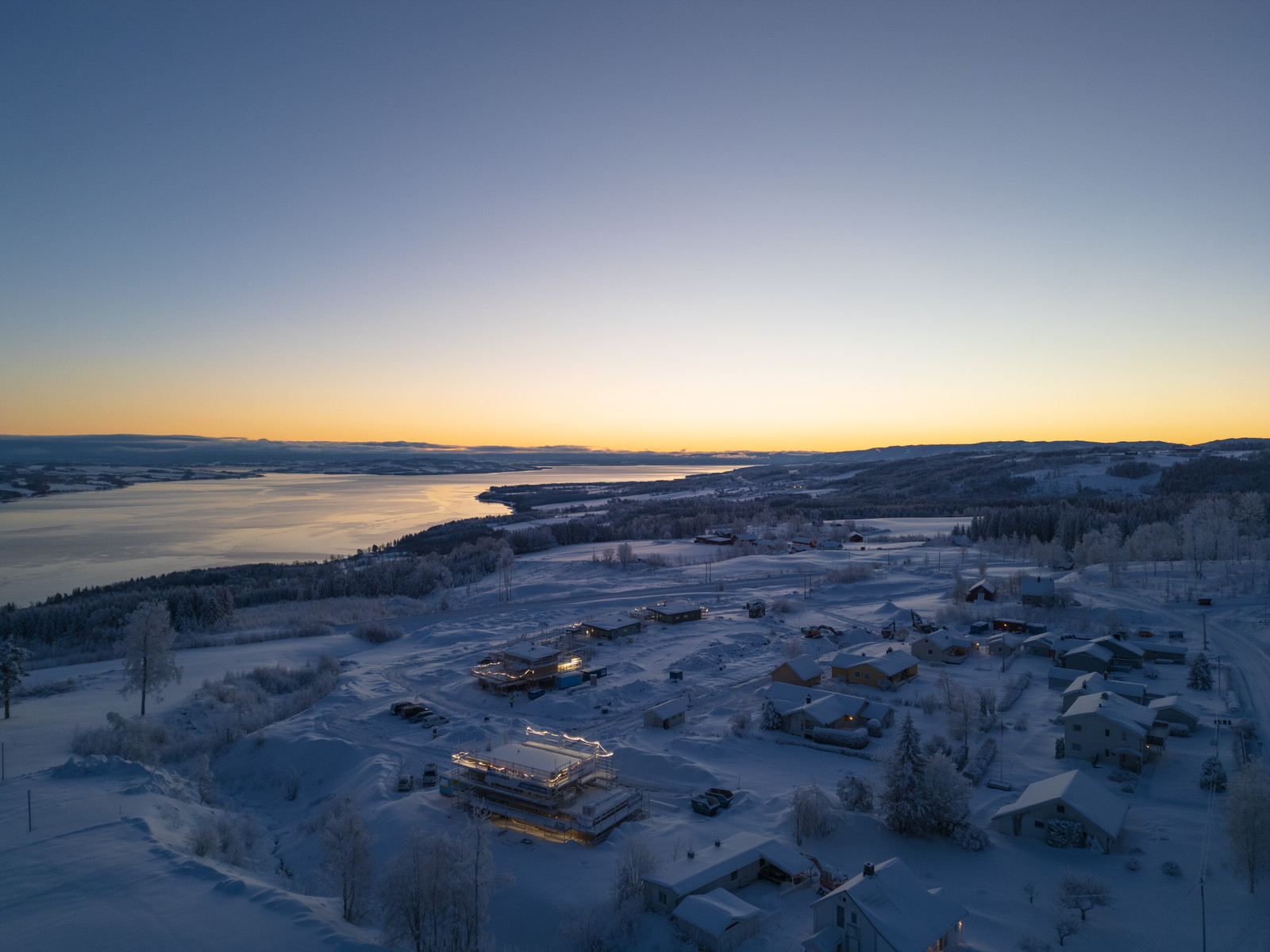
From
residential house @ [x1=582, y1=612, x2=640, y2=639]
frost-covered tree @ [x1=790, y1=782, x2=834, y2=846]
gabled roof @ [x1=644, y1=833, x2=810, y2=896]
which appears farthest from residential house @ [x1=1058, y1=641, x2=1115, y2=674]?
Answer: residential house @ [x1=582, y1=612, x2=640, y2=639]

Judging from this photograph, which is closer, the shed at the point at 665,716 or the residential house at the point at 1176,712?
the residential house at the point at 1176,712

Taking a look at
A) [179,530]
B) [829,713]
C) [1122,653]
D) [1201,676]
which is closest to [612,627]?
[829,713]

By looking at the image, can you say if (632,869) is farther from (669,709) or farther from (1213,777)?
(1213,777)

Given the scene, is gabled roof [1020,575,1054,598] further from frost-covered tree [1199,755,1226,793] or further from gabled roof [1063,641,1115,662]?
frost-covered tree [1199,755,1226,793]

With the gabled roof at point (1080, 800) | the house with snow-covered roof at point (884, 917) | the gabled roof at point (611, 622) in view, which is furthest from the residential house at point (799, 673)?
the house with snow-covered roof at point (884, 917)

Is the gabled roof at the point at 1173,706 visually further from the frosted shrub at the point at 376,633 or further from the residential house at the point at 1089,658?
the frosted shrub at the point at 376,633

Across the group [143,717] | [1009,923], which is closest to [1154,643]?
[1009,923]
